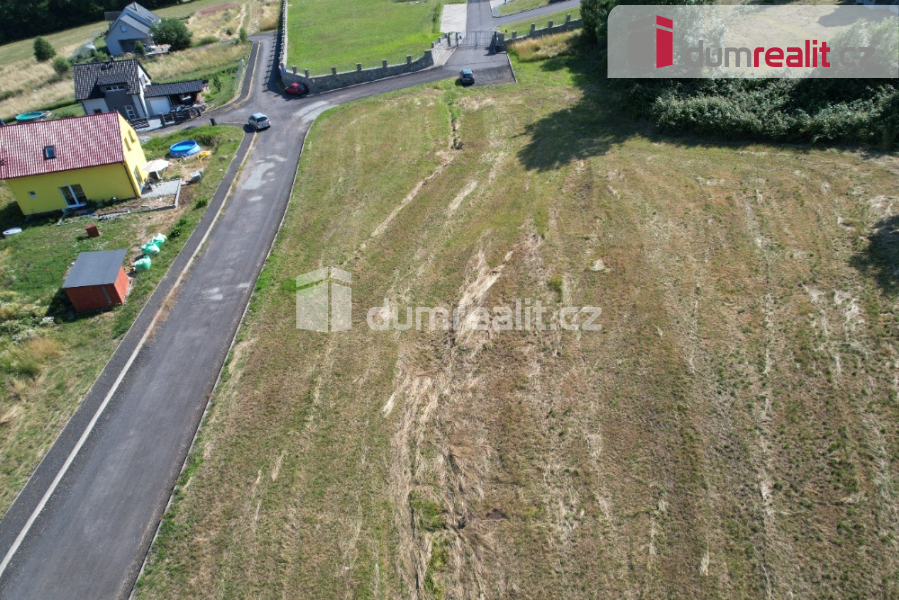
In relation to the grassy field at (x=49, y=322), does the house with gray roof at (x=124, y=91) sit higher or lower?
higher

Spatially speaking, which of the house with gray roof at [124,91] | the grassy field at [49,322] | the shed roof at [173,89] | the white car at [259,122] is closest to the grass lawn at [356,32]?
the shed roof at [173,89]

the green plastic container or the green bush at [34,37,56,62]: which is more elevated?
the green bush at [34,37,56,62]

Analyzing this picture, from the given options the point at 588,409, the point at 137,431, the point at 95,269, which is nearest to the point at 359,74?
the point at 95,269

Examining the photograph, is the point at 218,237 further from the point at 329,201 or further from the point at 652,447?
the point at 652,447

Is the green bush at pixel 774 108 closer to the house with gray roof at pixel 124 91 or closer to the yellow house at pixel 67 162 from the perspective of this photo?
the yellow house at pixel 67 162

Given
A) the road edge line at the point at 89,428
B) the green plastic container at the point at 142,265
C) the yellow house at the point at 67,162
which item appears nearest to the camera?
the road edge line at the point at 89,428

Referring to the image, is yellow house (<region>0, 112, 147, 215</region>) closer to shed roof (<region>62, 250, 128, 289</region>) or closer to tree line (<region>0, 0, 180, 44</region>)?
shed roof (<region>62, 250, 128, 289</region>)

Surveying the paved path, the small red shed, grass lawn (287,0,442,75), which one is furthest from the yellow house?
the paved path
